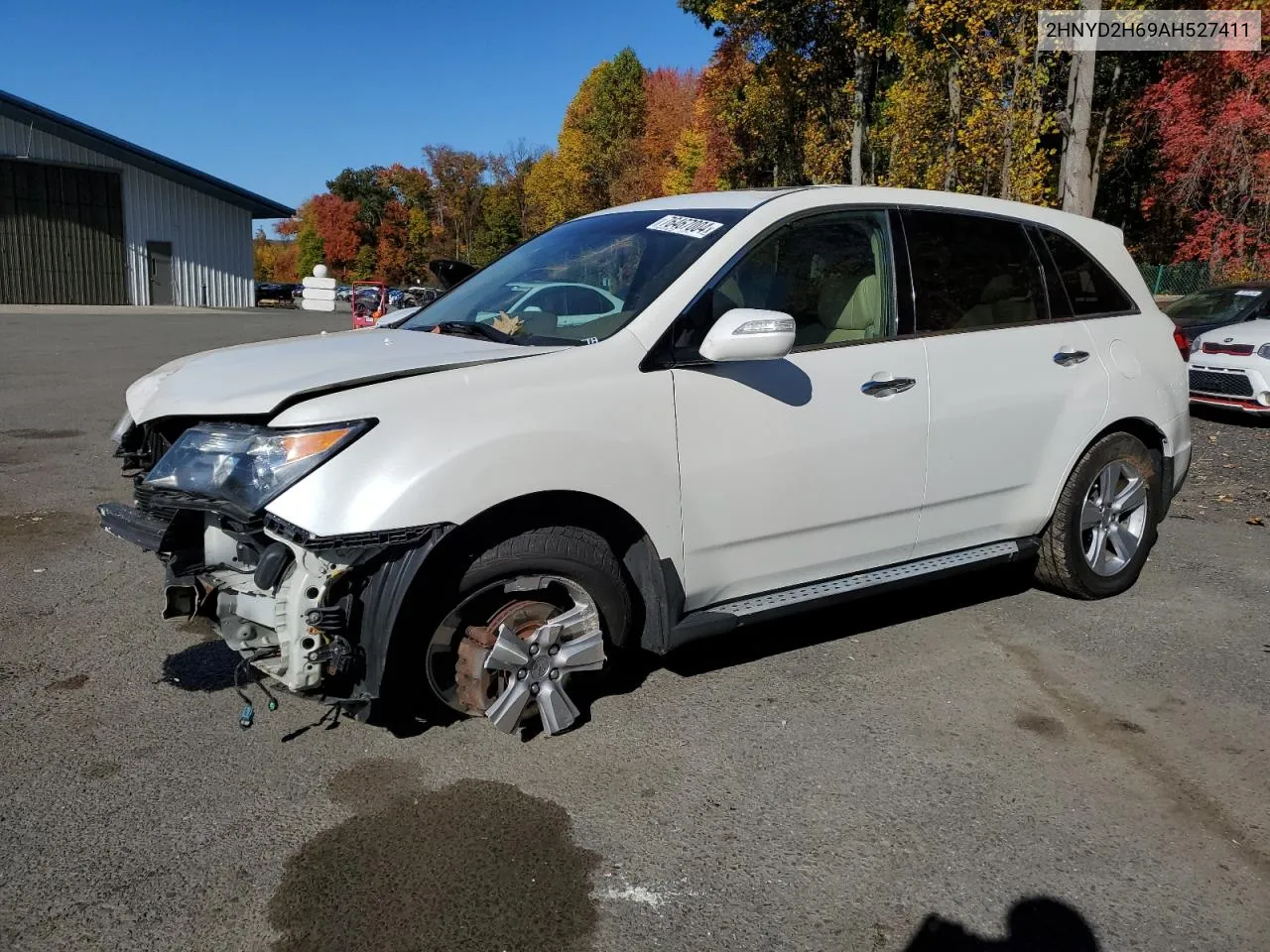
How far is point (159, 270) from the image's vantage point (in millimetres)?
41531

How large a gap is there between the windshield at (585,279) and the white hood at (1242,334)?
9.06 m

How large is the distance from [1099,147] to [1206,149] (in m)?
6.65

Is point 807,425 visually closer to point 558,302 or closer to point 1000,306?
point 558,302

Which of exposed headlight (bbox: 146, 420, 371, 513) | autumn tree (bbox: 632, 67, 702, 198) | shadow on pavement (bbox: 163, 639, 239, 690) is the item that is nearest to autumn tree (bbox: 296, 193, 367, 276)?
autumn tree (bbox: 632, 67, 702, 198)

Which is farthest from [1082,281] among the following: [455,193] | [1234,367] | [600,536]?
[455,193]

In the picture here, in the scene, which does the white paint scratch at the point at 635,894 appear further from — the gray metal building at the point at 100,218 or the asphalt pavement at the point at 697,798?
the gray metal building at the point at 100,218

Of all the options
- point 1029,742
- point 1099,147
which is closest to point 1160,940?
point 1029,742

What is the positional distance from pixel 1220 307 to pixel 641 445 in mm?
11774

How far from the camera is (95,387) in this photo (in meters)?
12.2

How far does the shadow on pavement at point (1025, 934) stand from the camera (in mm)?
2480

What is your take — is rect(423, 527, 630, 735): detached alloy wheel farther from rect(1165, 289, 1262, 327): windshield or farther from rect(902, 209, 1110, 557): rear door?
rect(1165, 289, 1262, 327): windshield

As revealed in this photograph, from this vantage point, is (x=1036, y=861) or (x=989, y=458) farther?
(x=989, y=458)

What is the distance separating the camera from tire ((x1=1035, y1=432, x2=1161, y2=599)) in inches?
184

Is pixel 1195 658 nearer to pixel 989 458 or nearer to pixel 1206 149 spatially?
pixel 989 458
